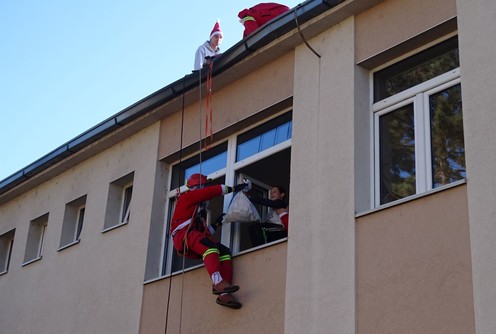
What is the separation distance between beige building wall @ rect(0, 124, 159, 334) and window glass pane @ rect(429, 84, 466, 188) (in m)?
4.73

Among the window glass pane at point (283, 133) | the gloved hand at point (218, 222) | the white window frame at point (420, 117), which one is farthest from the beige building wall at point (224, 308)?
the window glass pane at point (283, 133)

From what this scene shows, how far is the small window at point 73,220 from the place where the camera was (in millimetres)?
→ 14977

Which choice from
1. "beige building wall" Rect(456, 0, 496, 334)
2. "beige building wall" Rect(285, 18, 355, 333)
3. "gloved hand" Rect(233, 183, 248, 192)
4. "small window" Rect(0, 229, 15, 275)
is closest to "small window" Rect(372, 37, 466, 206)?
"beige building wall" Rect(285, 18, 355, 333)

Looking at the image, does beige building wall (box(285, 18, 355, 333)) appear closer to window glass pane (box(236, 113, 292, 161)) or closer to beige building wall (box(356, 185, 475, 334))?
beige building wall (box(356, 185, 475, 334))

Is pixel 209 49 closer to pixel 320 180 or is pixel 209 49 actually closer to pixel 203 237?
pixel 203 237

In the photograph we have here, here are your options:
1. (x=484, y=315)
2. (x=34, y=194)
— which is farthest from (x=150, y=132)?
(x=484, y=315)

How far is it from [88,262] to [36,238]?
297cm

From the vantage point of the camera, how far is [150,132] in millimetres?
13562

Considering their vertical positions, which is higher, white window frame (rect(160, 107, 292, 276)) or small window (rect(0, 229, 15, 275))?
small window (rect(0, 229, 15, 275))

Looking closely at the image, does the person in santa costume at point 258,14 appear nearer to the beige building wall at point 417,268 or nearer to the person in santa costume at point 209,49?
the person in santa costume at point 209,49

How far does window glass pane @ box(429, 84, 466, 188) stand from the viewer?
9.02 metres

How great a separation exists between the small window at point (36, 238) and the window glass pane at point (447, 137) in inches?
338

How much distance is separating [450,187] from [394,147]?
146 centimetres

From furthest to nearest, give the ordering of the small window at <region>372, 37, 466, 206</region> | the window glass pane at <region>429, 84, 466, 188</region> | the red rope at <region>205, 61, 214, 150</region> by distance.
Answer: the red rope at <region>205, 61, 214, 150</region> < the small window at <region>372, 37, 466, 206</region> < the window glass pane at <region>429, 84, 466, 188</region>
